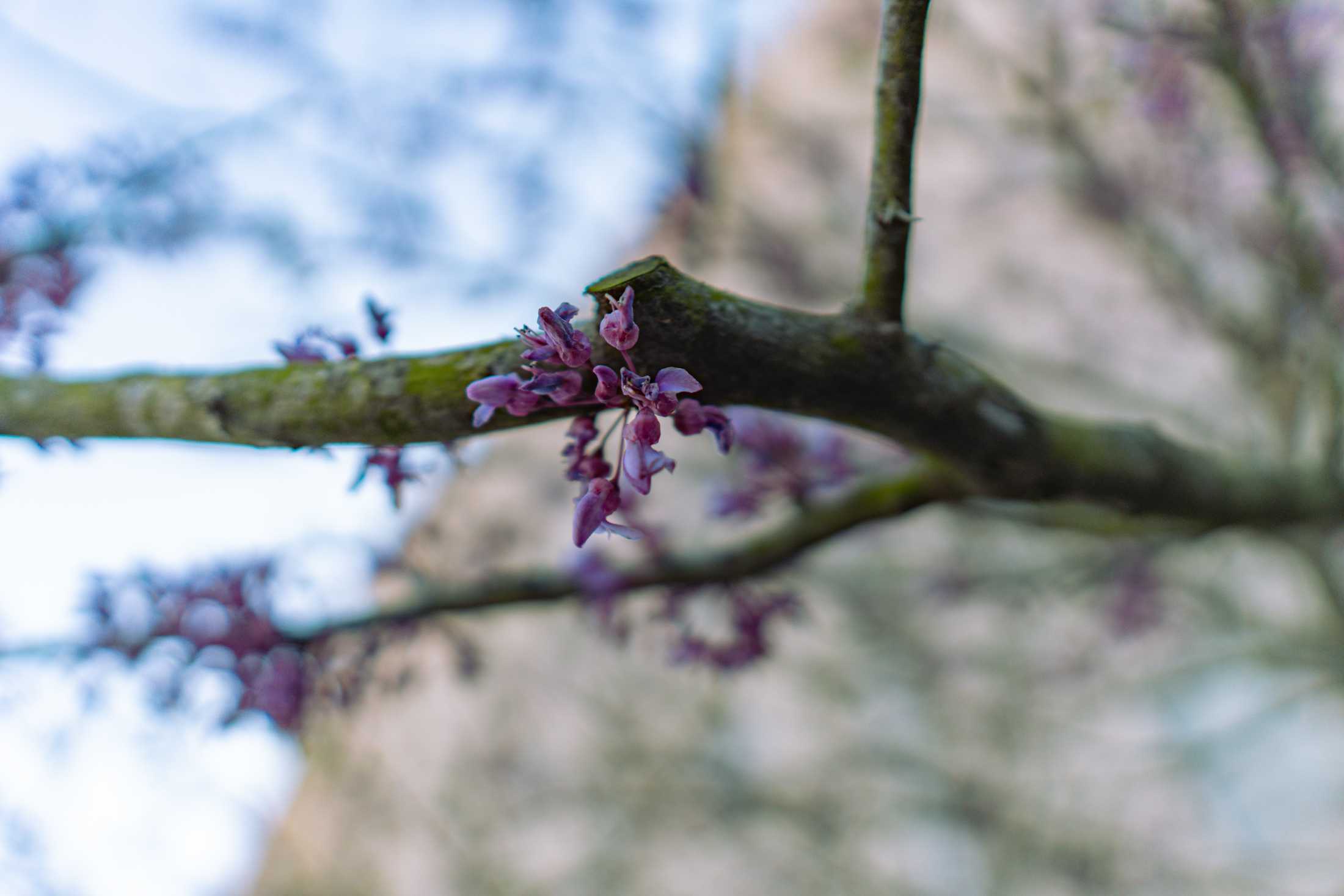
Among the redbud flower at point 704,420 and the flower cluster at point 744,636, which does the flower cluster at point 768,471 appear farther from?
the redbud flower at point 704,420

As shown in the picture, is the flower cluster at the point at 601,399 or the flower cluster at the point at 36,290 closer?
the flower cluster at the point at 601,399

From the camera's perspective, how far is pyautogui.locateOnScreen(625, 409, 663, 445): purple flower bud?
0.65 meters

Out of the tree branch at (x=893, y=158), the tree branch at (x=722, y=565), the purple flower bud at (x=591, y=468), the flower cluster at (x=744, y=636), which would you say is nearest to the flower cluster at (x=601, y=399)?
the purple flower bud at (x=591, y=468)

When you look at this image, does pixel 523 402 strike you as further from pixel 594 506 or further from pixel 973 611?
pixel 973 611

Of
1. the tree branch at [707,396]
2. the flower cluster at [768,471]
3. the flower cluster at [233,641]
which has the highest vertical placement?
the flower cluster at [768,471]

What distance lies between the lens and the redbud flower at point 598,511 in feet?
2.27

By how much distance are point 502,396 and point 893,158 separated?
469 millimetres

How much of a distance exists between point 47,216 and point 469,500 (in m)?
4.55

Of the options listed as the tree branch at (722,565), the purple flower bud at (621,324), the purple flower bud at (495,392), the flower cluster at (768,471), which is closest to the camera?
the purple flower bud at (621,324)

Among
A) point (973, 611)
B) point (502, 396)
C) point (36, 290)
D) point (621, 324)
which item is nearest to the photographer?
point (621, 324)

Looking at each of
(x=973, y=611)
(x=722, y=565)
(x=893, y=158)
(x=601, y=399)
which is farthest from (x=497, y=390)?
(x=973, y=611)

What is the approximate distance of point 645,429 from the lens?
0.65m

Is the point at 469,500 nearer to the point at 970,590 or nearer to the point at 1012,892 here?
the point at 970,590

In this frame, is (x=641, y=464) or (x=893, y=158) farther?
(x=893, y=158)
